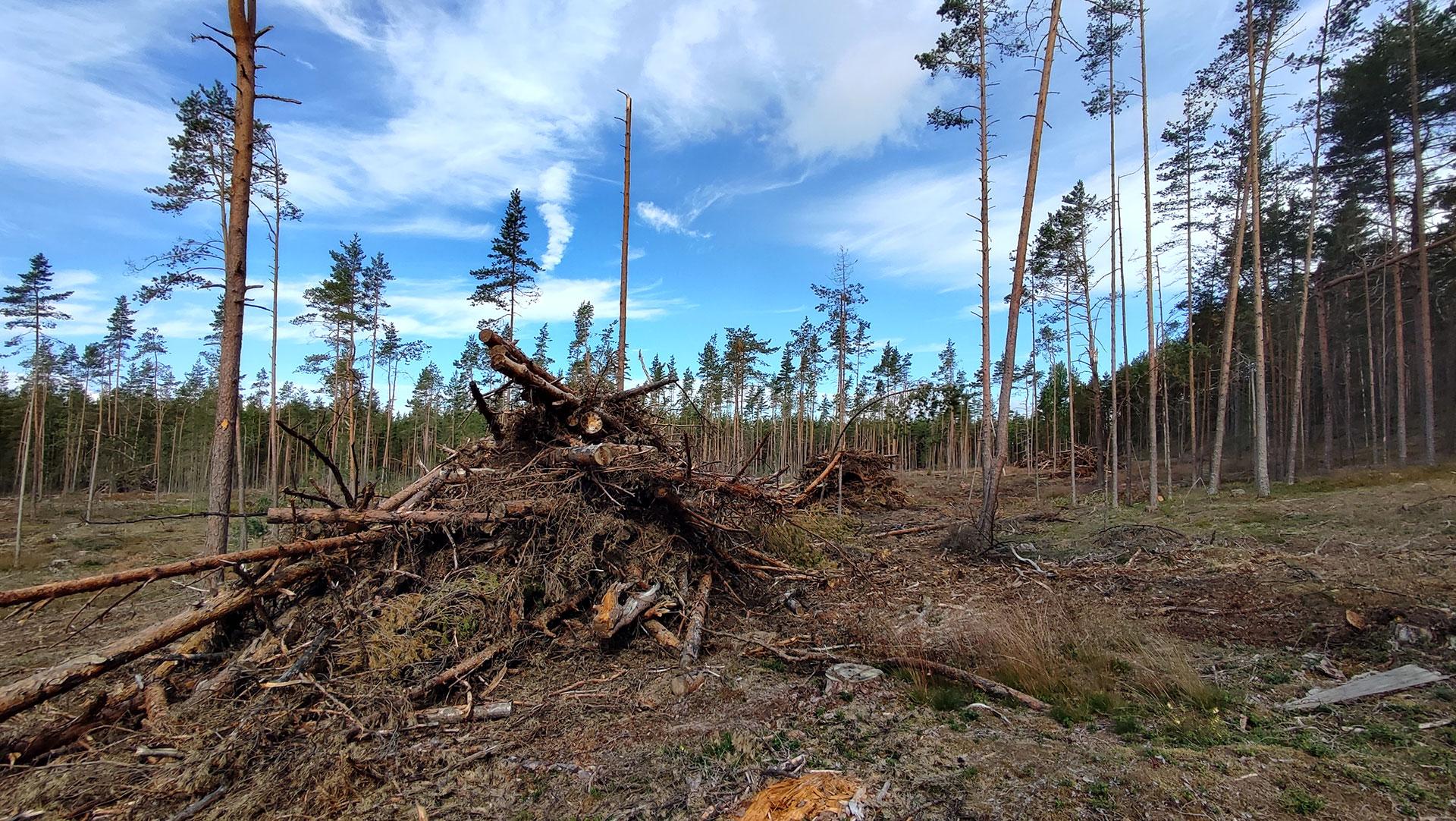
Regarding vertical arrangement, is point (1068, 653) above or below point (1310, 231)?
below

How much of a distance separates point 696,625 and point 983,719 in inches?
113

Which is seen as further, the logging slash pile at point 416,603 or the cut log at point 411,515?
the cut log at point 411,515

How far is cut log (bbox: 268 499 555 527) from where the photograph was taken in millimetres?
5230

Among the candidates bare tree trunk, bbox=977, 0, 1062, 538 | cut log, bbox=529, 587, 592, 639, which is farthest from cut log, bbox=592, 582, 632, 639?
bare tree trunk, bbox=977, 0, 1062, 538

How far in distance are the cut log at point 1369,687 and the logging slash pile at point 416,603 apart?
4478 mm

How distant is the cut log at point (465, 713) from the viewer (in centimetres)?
421

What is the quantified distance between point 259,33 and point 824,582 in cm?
1091

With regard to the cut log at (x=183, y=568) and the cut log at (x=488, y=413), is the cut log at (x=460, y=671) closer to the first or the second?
the cut log at (x=183, y=568)

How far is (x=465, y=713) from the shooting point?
14.1 feet

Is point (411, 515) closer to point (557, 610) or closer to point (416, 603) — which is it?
point (416, 603)

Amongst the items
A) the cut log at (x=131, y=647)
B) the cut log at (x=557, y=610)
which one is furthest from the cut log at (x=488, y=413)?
the cut log at (x=557, y=610)

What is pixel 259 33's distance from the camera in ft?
24.5

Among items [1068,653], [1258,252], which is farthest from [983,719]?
[1258,252]

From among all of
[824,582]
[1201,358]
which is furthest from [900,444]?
[824,582]
